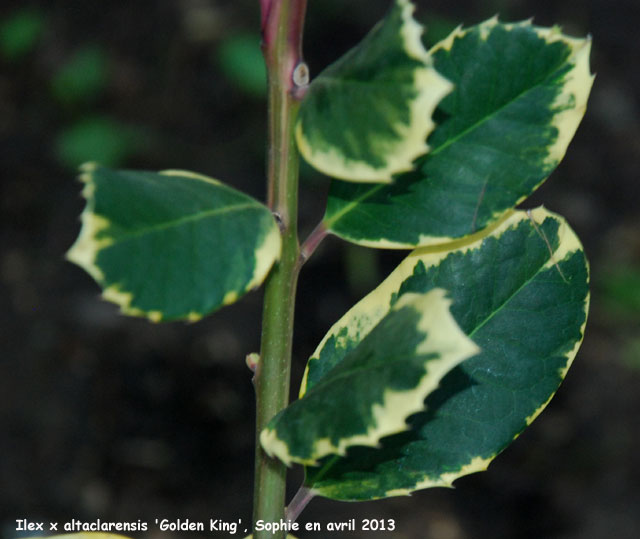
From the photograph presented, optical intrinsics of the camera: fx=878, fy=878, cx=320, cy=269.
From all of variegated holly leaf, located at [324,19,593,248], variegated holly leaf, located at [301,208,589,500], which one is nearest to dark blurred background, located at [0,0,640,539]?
variegated holly leaf, located at [301,208,589,500]

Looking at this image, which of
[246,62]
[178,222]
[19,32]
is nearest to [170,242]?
[178,222]

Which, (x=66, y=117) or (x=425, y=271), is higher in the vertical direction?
(x=66, y=117)

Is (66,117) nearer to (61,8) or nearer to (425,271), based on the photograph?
(61,8)

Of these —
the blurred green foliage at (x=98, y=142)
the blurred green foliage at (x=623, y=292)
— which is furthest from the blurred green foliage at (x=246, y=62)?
the blurred green foliage at (x=623, y=292)

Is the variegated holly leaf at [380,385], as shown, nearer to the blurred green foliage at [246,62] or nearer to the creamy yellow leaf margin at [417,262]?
the creamy yellow leaf margin at [417,262]

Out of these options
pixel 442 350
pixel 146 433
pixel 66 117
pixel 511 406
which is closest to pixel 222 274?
pixel 442 350
